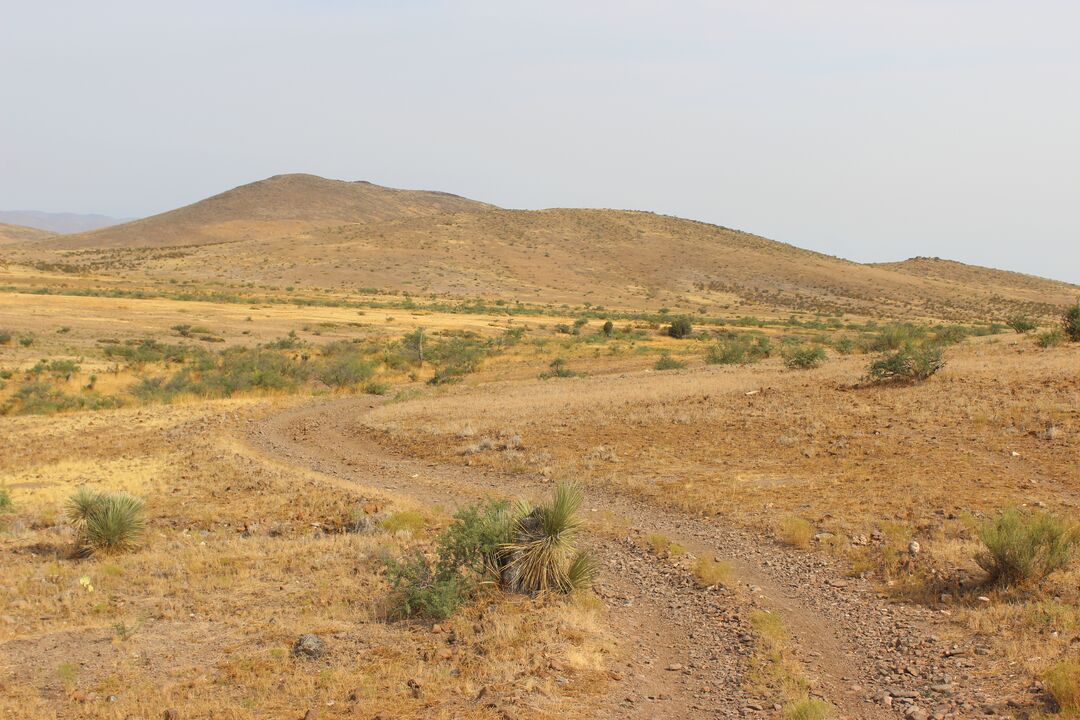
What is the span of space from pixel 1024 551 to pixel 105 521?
1184 cm

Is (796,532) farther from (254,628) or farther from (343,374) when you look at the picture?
(343,374)

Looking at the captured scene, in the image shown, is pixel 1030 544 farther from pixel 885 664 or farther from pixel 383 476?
pixel 383 476

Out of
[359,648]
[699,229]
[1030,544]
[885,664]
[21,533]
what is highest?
[699,229]

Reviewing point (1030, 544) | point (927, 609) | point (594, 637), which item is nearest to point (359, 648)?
point (594, 637)

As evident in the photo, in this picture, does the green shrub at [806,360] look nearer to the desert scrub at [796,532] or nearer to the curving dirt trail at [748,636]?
the curving dirt trail at [748,636]

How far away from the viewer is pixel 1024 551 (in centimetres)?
821

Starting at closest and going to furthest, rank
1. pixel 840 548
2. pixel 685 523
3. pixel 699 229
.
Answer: pixel 840 548 < pixel 685 523 < pixel 699 229

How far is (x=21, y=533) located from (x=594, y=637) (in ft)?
32.9

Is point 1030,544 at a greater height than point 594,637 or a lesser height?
greater

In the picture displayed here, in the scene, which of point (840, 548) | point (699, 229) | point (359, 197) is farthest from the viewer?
point (359, 197)

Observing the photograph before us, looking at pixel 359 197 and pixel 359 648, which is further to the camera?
pixel 359 197

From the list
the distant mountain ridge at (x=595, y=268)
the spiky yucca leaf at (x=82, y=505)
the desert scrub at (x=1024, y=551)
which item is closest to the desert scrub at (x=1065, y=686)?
the desert scrub at (x=1024, y=551)

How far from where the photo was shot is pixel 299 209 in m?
177

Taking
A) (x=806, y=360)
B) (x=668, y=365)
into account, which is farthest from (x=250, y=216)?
(x=806, y=360)
